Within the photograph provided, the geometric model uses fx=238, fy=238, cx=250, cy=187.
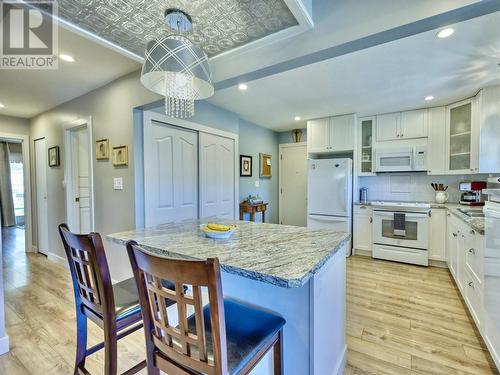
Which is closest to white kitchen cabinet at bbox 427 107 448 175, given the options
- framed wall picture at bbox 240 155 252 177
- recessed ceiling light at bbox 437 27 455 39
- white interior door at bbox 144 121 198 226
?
recessed ceiling light at bbox 437 27 455 39

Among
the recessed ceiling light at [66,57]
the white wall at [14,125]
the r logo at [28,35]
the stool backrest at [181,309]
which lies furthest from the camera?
the white wall at [14,125]

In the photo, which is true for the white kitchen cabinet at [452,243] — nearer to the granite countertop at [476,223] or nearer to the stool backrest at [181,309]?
the granite countertop at [476,223]

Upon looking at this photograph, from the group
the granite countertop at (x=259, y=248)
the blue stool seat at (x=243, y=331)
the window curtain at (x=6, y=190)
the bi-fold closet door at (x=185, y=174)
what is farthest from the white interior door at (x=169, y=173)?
the window curtain at (x=6, y=190)

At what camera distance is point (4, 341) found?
69.3 inches

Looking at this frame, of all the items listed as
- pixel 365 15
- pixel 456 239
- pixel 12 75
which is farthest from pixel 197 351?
pixel 12 75

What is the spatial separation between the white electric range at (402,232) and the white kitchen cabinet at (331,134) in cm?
113

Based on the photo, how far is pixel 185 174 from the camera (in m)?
3.11

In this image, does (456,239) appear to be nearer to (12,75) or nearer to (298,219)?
(298,219)

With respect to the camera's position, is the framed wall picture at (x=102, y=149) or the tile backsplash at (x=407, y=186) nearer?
the framed wall picture at (x=102, y=149)

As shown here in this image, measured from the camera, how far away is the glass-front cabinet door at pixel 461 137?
125 inches

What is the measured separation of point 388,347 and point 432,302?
1036mm

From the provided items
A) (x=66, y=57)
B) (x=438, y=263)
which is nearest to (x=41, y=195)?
(x=66, y=57)

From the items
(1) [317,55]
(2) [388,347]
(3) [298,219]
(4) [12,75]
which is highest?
(4) [12,75]

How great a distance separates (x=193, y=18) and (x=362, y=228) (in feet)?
12.1
